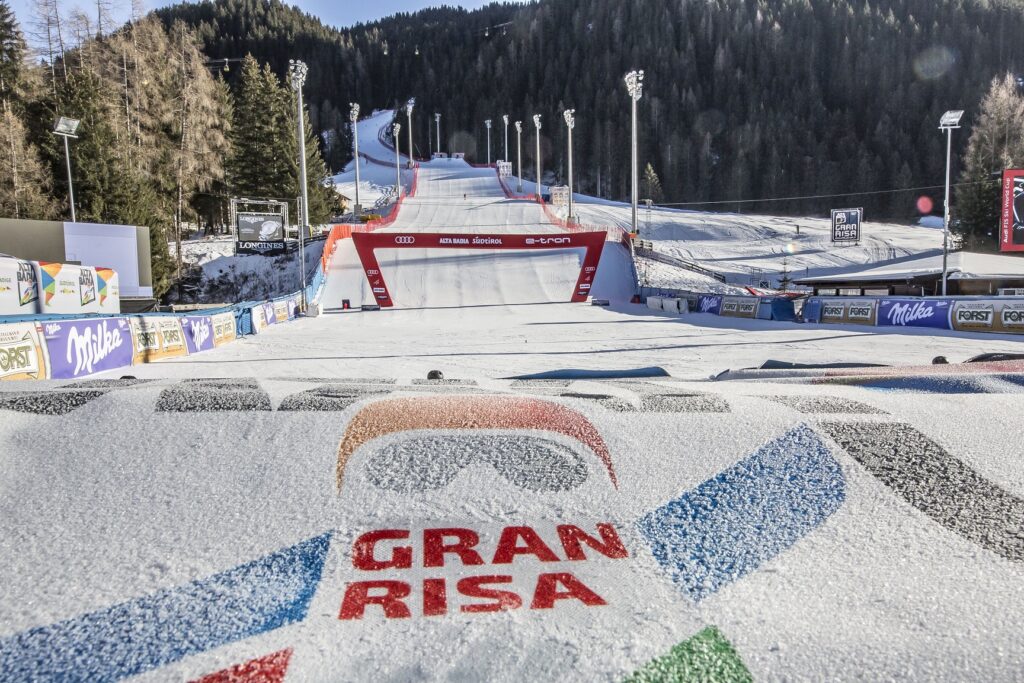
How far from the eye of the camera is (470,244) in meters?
29.0

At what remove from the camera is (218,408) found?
308 centimetres

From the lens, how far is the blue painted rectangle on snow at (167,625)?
5.47 ft

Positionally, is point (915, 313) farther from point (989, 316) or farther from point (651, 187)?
point (651, 187)

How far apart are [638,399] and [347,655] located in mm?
2288

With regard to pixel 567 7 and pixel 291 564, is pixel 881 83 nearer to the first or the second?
pixel 567 7

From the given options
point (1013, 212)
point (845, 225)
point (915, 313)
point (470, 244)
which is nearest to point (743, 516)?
point (915, 313)

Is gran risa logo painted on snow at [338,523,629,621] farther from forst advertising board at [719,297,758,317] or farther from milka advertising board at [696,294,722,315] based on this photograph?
milka advertising board at [696,294,722,315]

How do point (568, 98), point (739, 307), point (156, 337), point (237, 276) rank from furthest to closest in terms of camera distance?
point (568, 98) < point (237, 276) < point (739, 307) < point (156, 337)

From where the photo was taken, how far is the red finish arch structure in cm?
2545

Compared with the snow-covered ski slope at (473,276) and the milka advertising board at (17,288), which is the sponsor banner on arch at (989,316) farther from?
the milka advertising board at (17,288)

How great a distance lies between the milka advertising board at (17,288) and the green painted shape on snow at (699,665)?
1596 cm

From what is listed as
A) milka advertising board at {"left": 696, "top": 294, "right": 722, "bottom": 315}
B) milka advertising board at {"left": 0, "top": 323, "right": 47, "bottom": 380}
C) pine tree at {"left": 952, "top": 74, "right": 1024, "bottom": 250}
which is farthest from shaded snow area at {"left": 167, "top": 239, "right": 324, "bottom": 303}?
pine tree at {"left": 952, "top": 74, "right": 1024, "bottom": 250}

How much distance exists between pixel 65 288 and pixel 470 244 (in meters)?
16.6

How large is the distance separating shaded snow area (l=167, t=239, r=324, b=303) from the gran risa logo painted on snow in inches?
1173
